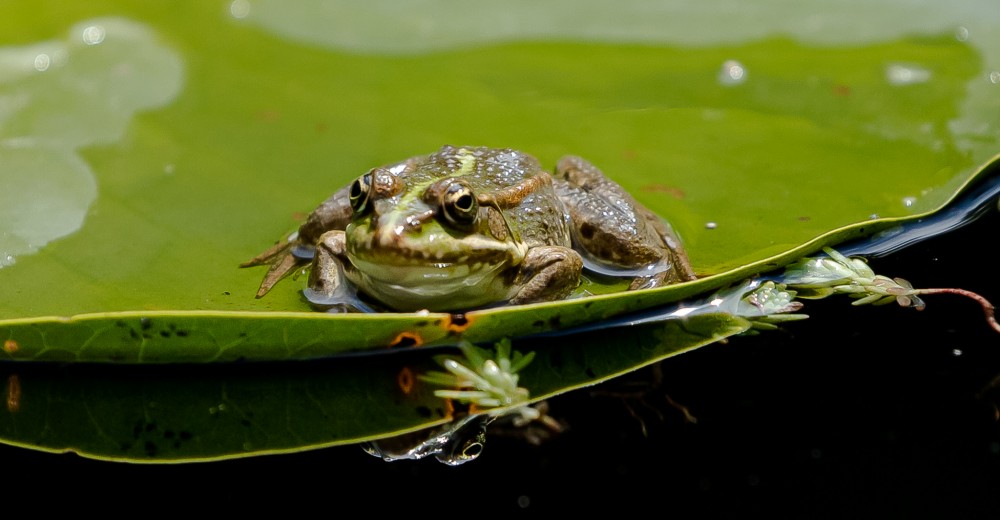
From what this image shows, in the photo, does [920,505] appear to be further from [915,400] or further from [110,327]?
[110,327]

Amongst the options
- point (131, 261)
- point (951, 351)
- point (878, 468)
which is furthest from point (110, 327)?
point (951, 351)

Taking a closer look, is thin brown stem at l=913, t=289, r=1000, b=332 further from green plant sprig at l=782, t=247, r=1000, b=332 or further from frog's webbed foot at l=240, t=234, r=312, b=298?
frog's webbed foot at l=240, t=234, r=312, b=298

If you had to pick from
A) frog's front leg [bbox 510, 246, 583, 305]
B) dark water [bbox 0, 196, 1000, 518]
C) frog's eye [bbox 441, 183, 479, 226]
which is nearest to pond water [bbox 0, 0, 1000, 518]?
dark water [bbox 0, 196, 1000, 518]

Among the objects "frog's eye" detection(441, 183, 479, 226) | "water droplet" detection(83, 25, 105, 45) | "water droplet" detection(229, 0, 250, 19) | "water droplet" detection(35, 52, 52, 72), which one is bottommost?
"water droplet" detection(35, 52, 52, 72)

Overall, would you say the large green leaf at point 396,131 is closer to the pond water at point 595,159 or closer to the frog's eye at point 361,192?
the pond water at point 595,159

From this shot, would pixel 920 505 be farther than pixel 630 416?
No
